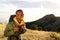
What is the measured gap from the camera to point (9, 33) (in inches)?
350

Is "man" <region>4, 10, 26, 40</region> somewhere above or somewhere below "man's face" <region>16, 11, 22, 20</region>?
below

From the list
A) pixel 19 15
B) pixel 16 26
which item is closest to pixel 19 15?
pixel 19 15

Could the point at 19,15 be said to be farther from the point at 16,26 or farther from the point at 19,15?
the point at 16,26

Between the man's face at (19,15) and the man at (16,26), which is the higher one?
the man's face at (19,15)

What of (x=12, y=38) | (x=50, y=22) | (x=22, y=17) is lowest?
(x=50, y=22)

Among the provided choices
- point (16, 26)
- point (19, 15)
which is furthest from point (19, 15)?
point (16, 26)

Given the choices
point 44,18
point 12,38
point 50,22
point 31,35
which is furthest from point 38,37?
point 44,18

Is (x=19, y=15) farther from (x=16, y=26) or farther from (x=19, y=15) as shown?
(x=16, y=26)

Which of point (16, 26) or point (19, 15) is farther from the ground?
point (19, 15)

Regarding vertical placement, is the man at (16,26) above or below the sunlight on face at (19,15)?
below

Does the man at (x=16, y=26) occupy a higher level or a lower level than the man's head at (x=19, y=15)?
lower

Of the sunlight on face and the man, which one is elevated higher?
the sunlight on face

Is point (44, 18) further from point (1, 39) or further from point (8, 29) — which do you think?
point (8, 29)

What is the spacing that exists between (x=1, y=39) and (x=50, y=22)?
2306cm
